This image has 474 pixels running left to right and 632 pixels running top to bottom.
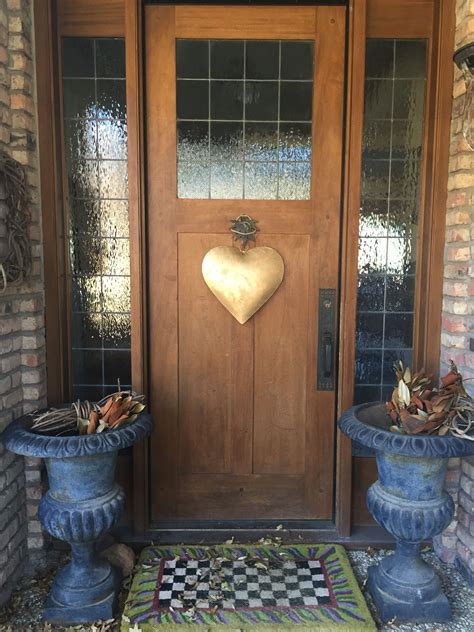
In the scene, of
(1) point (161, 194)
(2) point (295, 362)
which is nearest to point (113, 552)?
(2) point (295, 362)

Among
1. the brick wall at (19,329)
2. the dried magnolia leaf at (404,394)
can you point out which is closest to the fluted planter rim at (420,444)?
the dried magnolia leaf at (404,394)

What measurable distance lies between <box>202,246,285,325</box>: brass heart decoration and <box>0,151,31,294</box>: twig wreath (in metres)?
0.79

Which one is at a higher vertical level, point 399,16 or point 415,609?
point 399,16

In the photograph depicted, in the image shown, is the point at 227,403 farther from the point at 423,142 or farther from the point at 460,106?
the point at 460,106

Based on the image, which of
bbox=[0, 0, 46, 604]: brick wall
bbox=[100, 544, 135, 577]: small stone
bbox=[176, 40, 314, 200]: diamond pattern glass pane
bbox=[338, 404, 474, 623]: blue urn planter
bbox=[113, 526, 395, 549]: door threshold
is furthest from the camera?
bbox=[113, 526, 395, 549]: door threshold

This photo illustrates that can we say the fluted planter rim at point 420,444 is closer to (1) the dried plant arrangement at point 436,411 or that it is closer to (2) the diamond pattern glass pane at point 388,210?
(1) the dried plant arrangement at point 436,411

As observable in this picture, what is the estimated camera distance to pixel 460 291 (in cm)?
227

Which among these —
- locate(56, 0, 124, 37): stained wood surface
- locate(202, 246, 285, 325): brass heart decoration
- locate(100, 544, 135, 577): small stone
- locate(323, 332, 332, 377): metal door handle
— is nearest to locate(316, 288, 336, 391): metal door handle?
locate(323, 332, 332, 377): metal door handle

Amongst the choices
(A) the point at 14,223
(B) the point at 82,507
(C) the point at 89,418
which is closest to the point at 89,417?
(C) the point at 89,418

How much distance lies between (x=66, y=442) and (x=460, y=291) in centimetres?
174

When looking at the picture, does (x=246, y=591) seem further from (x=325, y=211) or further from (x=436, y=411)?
(x=325, y=211)

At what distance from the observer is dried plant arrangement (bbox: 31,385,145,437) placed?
202 cm

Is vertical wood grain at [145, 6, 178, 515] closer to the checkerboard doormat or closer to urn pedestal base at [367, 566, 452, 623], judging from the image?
the checkerboard doormat

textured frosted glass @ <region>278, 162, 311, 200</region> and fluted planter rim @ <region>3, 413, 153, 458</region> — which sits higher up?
textured frosted glass @ <region>278, 162, 311, 200</region>
